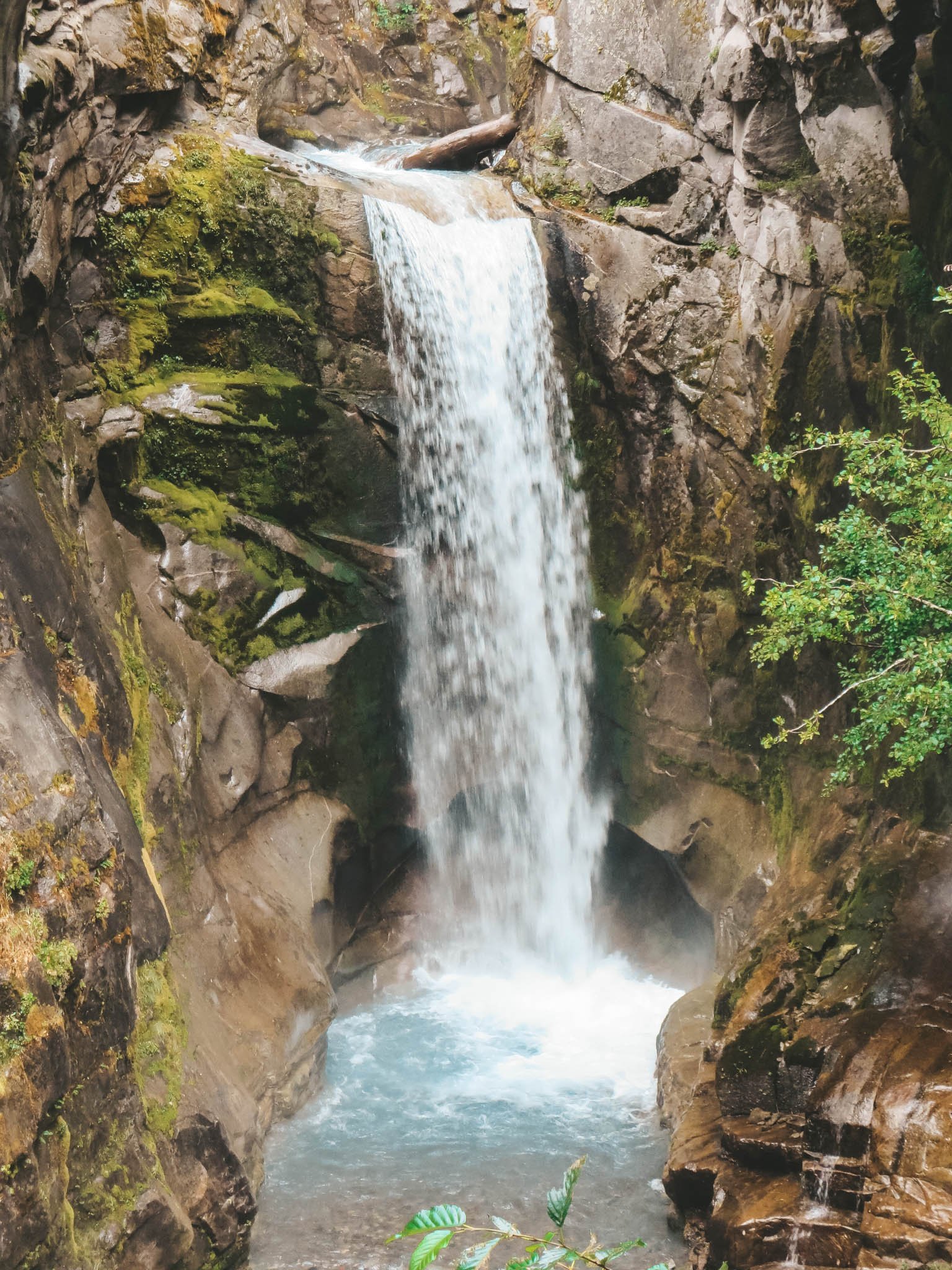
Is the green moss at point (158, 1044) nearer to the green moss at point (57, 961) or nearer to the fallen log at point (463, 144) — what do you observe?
the green moss at point (57, 961)

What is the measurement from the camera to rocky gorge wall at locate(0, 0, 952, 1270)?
762 centimetres

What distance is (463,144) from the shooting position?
55.0 ft

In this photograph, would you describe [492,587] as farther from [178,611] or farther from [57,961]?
[57,961]

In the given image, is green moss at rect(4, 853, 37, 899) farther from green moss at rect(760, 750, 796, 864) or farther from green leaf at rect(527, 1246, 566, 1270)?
green moss at rect(760, 750, 796, 864)

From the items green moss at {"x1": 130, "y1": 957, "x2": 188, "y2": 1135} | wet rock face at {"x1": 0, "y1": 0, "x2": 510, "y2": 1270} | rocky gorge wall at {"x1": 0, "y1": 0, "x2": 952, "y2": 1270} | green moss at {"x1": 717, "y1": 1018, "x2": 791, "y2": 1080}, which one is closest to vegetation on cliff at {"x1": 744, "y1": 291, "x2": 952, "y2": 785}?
rocky gorge wall at {"x1": 0, "y1": 0, "x2": 952, "y2": 1270}

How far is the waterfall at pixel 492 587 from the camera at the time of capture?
13.9m

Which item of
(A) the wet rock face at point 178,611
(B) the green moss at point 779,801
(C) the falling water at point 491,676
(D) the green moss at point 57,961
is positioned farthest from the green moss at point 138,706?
(B) the green moss at point 779,801

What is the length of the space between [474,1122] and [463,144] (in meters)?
14.4

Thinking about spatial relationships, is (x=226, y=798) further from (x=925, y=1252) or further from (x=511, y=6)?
(x=511, y=6)

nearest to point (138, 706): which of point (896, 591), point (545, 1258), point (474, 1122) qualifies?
point (474, 1122)

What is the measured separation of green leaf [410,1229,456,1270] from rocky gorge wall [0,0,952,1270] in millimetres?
4904

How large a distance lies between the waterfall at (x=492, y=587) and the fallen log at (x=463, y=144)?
5.44ft

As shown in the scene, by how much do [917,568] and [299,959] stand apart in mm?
7840

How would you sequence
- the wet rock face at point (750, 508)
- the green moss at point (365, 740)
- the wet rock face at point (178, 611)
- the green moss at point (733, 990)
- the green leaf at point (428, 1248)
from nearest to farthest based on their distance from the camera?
1. the green leaf at point (428, 1248)
2. the wet rock face at point (178, 611)
3. the wet rock face at point (750, 508)
4. the green moss at point (733, 990)
5. the green moss at point (365, 740)
